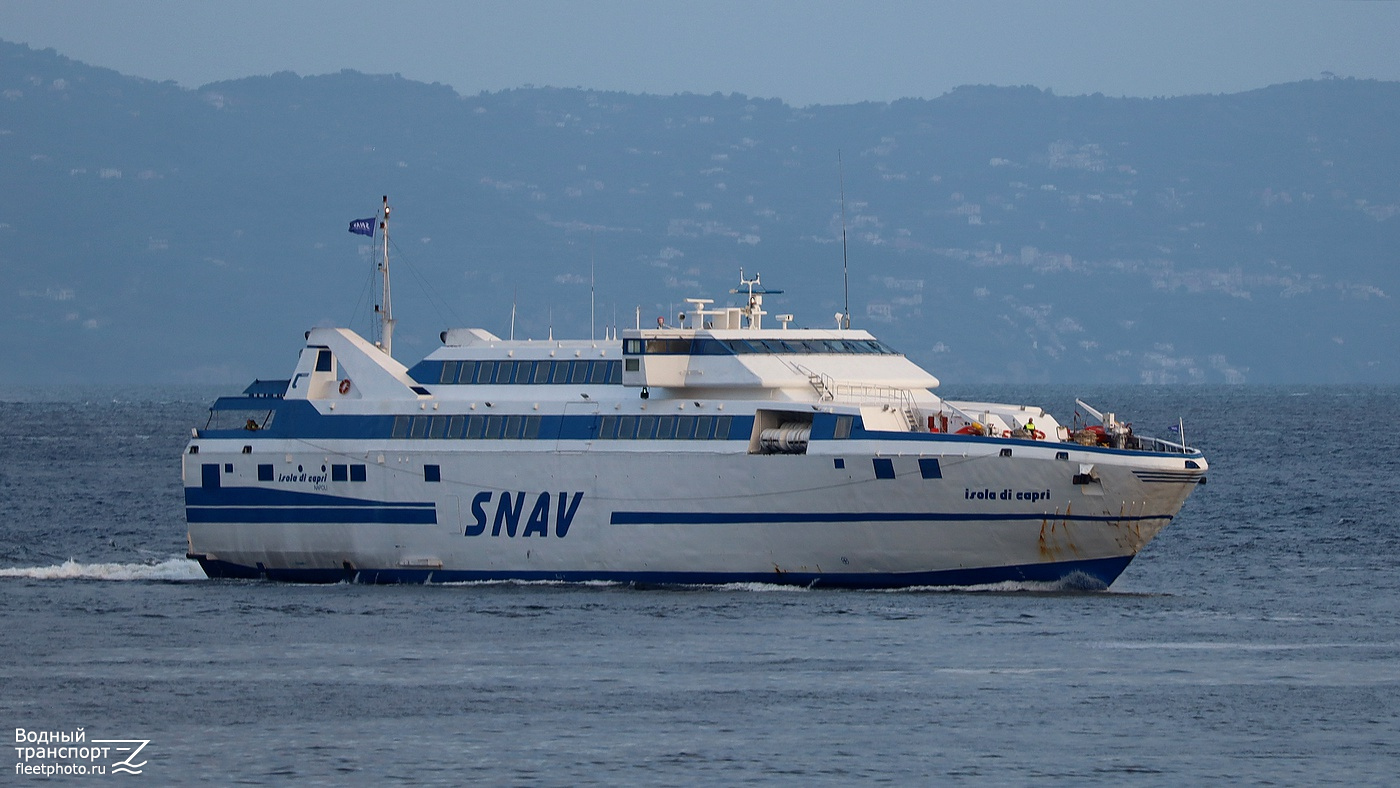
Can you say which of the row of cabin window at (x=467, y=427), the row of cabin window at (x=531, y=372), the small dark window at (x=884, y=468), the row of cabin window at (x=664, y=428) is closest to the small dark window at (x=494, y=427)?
the row of cabin window at (x=467, y=427)

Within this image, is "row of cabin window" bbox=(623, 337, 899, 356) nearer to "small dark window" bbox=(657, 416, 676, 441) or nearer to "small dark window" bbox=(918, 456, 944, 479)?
"small dark window" bbox=(657, 416, 676, 441)

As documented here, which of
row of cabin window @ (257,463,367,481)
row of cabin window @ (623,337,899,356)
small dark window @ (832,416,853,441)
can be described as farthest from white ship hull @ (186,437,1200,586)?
row of cabin window @ (623,337,899,356)

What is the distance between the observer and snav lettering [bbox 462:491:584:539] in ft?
145

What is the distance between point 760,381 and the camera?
43500 millimetres

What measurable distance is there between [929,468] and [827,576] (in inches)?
136

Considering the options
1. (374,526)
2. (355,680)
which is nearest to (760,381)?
(374,526)

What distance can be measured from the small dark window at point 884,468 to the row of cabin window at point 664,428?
11.0 feet

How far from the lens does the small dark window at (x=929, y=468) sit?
136 ft

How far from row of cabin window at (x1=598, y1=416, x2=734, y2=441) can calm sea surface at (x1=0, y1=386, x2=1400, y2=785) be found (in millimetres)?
3312

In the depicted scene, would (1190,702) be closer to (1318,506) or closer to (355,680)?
(355,680)

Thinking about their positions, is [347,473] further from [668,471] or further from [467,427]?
[668,471]

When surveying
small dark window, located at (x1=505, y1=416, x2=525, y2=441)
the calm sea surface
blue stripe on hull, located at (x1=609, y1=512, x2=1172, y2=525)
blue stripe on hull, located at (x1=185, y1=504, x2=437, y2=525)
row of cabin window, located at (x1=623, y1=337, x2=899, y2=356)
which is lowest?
the calm sea surface

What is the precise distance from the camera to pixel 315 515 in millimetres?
46312

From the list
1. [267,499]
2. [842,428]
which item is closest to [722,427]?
[842,428]
